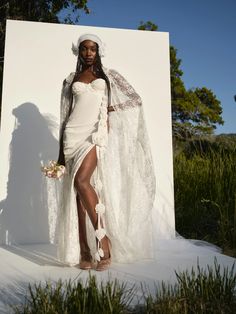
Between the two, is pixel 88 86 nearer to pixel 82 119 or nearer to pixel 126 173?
pixel 82 119

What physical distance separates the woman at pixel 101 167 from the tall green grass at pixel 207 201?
44.1 inches

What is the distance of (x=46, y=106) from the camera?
479 cm

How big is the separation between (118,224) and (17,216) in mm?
1479

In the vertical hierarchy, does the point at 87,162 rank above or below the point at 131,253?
above

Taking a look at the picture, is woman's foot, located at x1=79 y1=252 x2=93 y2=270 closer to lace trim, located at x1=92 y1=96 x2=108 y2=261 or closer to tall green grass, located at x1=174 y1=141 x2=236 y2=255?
lace trim, located at x1=92 y1=96 x2=108 y2=261

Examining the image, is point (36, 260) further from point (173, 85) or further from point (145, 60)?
→ point (173, 85)

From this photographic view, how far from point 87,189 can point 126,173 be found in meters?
0.50

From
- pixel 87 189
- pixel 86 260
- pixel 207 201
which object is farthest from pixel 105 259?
pixel 207 201

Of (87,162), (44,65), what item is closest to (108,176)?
(87,162)

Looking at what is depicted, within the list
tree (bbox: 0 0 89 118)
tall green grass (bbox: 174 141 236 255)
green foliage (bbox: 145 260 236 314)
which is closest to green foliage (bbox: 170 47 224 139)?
tree (bbox: 0 0 89 118)

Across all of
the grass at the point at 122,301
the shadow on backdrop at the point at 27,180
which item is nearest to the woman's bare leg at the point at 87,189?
the grass at the point at 122,301

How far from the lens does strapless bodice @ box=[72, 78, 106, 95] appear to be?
11.0ft

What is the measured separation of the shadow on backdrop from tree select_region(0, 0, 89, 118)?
12.5ft

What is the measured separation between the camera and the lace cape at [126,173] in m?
3.52
